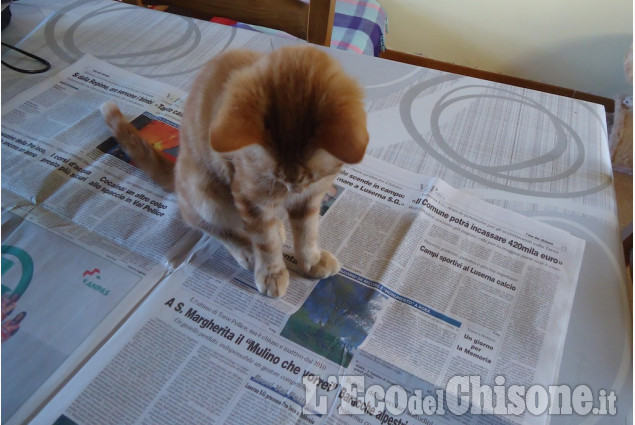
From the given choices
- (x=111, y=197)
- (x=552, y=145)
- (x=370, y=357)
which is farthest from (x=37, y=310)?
(x=552, y=145)

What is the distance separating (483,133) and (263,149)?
62cm

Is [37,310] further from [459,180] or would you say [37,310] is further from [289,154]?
[459,180]

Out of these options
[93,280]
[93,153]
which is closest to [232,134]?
[93,280]

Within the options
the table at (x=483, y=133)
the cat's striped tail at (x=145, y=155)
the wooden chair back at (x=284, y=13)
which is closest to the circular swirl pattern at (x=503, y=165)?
the table at (x=483, y=133)

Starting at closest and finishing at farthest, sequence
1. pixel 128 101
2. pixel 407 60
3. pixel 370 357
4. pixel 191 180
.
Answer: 1. pixel 370 357
2. pixel 191 180
3. pixel 128 101
4. pixel 407 60

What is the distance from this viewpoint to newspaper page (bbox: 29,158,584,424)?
0.55 meters

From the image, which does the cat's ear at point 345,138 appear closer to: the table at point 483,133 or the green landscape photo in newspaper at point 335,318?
the green landscape photo in newspaper at point 335,318

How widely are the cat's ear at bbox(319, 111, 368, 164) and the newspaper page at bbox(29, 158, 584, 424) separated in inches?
12.1

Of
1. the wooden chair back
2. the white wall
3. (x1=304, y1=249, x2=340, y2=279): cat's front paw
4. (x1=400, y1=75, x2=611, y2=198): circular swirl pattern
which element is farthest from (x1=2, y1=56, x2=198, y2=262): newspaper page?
the white wall

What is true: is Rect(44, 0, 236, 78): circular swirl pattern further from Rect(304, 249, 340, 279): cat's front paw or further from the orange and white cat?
Rect(304, 249, 340, 279): cat's front paw

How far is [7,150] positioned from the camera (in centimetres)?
83

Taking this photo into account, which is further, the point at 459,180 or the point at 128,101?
the point at 128,101

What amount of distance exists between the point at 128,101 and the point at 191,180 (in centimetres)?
39

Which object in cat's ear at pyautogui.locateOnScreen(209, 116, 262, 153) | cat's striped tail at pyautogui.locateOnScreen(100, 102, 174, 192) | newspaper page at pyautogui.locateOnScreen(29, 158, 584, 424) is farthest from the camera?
cat's striped tail at pyautogui.locateOnScreen(100, 102, 174, 192)
